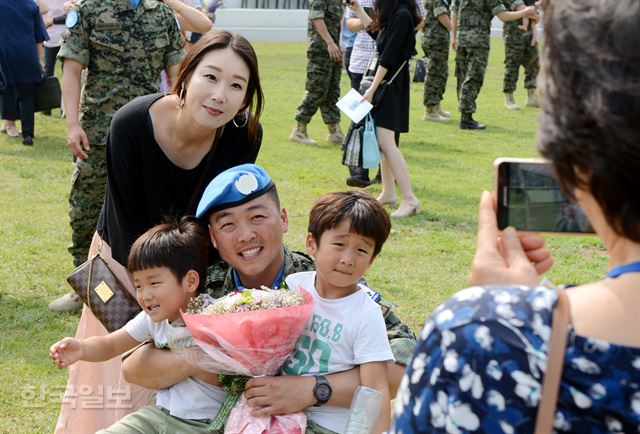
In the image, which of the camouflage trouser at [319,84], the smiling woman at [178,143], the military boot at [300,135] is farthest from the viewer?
the military boot at [300,135]

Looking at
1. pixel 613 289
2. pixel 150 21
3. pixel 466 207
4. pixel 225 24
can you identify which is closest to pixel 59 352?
pixel 613 289

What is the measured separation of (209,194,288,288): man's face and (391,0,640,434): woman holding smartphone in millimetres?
1815

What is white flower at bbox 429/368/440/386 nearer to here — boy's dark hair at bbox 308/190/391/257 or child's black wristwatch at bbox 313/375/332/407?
child's black wristwatch at bbox 313/375/332/407

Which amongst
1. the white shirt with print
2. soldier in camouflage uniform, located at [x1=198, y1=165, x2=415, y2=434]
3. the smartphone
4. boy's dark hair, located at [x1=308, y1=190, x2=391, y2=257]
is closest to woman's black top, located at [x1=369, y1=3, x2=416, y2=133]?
soldier in camouflage uniform, located at [x1=198, y1=165, x2=415, y2=434]

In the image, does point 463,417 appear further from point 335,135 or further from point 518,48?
point 518,48

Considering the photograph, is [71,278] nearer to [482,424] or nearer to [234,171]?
[234,171]

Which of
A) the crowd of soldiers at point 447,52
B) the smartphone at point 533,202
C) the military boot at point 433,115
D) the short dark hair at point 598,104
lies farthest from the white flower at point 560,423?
the military boot at point 433,115

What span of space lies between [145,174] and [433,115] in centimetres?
961

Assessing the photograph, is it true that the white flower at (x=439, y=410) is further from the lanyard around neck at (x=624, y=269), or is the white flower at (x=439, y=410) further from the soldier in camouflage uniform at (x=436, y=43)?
the soldier in camouflage uniform at (x=436, y=43)

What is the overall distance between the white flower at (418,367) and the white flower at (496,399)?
98mm

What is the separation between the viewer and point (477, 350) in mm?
1249

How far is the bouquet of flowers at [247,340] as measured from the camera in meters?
2.70

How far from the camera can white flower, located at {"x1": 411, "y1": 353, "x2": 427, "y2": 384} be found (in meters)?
1.30

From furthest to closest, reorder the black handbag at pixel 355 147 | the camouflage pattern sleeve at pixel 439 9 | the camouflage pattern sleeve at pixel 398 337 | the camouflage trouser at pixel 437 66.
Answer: the camouflage trouser at pixel 437 66
the camouflage pattern sleeve at pixel 439 9
the black handbag at pixel 355 147
the camouflage pattern sleeve at pixel 398 337
